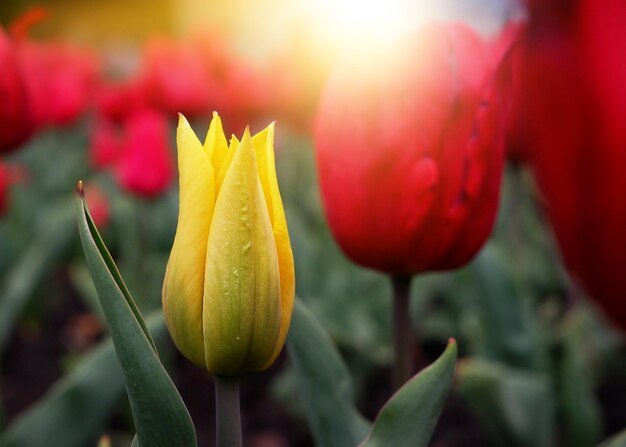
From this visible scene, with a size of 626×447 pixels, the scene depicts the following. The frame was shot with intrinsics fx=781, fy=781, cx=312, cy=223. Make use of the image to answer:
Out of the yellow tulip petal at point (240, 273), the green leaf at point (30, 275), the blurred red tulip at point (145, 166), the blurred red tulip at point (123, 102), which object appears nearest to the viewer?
the yellow tulip petal at point (240, 273)

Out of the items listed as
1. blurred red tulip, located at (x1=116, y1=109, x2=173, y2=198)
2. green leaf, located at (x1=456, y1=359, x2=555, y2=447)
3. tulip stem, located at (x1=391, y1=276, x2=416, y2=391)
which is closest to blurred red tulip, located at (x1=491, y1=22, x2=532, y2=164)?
tulip stem, located at (x1=391, y1=276, x2=416, y2=391)

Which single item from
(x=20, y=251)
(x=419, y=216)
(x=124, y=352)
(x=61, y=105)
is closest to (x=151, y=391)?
(x=124, y=352)

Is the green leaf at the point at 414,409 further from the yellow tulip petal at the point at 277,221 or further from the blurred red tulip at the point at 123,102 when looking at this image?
the blurred red tulip at the point at 123,102

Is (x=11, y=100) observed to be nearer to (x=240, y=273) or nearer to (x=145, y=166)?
(x=240, y=273)

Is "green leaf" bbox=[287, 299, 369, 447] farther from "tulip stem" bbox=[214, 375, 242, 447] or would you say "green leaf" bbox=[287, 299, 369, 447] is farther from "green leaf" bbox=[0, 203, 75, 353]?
"green leaf" bbox=[0, 203, 75, 353]

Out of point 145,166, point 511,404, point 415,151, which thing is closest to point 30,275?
point 145,166

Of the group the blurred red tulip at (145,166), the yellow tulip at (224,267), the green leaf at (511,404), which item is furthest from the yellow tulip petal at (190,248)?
the blurred red tulip at (145,166)
